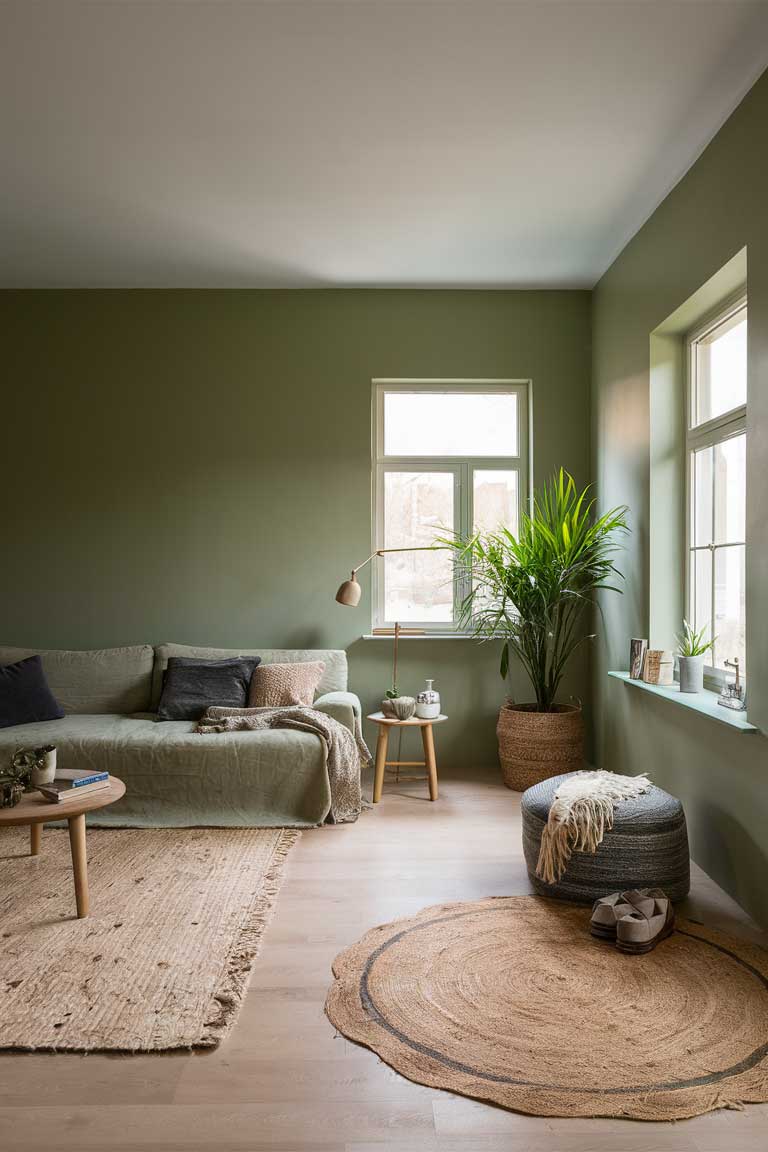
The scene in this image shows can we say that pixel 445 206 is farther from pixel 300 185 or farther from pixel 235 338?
pixel 235 338

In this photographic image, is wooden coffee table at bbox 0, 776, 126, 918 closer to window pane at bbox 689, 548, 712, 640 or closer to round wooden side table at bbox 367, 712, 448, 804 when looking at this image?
round wooden side table at bbox 367, 712, 448, 804

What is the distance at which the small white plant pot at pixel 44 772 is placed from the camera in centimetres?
317

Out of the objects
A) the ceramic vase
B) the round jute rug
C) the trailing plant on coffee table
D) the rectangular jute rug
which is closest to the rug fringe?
the rectangular jute rug

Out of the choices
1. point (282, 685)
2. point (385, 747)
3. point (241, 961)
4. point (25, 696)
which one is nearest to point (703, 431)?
point (385, 747)

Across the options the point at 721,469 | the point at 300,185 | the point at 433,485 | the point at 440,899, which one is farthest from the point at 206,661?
the point at 721,469

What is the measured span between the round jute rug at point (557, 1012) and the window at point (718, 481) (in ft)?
4.38

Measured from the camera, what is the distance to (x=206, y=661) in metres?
4.82

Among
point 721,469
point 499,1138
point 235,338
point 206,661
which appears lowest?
point 499,1138

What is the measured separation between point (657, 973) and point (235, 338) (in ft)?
13.8

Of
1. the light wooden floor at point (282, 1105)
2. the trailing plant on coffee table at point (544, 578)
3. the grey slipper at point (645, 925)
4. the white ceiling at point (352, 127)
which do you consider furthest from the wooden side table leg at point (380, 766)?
the white ceiling at point (352, 127)

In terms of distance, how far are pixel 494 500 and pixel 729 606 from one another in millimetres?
2065

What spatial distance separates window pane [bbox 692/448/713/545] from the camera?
3.89 meters

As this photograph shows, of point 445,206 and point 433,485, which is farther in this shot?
point 433,485

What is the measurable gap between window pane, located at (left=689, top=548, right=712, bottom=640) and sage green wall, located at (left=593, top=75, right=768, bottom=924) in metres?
0.15
